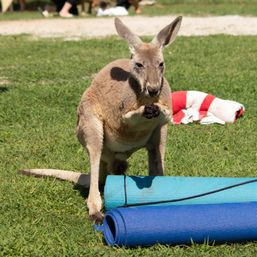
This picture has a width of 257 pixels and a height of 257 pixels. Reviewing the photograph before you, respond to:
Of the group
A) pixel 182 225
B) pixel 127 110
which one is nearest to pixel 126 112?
pixel 127 110

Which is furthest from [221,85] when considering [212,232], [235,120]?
[212,232]

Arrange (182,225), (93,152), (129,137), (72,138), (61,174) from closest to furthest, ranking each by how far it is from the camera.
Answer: (182,225) < (129,137) < (93,152) < (61,174) < (72,138)

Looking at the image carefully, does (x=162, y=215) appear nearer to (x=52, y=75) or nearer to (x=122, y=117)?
(x=122, y=117)

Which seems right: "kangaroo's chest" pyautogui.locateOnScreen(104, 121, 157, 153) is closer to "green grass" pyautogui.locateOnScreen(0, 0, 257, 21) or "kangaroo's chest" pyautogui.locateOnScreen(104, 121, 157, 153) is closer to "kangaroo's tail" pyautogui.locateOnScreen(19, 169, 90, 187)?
"kangaroo's tail" pyautogui.locateOnScreen(19, 169, 90, 187)

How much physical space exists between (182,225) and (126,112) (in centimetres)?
85

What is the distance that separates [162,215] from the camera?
10.1 ft

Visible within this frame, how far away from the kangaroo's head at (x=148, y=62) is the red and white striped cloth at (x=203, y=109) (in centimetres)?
252

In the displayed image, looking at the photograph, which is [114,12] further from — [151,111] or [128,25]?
[151,111]

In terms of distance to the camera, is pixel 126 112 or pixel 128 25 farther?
pixel 128 25

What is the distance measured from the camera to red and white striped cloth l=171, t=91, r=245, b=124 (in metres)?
5.86

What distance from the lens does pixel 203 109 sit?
6023 mm

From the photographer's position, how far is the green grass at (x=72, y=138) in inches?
128

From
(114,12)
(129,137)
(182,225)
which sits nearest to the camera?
(182,225)

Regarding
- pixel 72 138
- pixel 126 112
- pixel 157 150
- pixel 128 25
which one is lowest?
pixel 72 138
